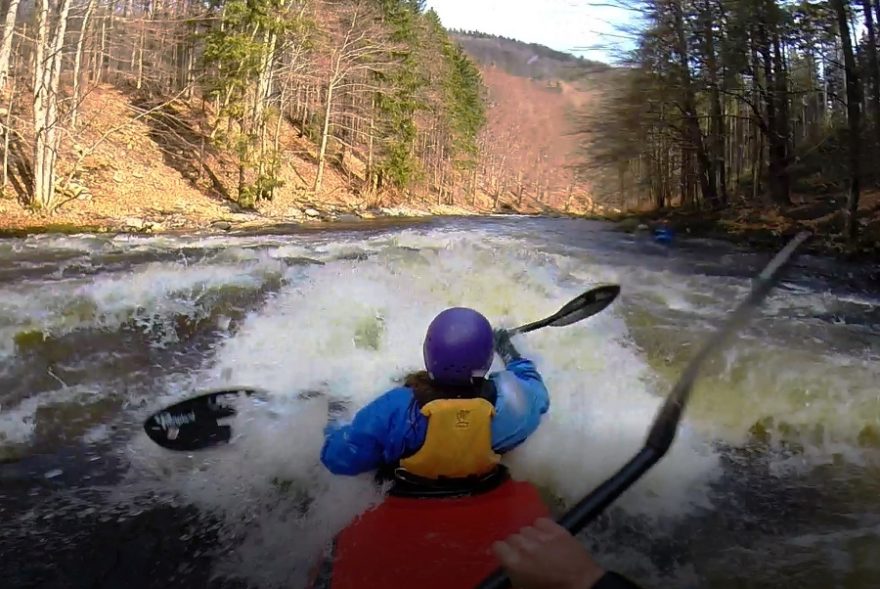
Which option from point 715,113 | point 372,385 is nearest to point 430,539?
point 372,385

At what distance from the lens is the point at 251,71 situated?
21.6m

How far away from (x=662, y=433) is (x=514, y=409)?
0.86 m

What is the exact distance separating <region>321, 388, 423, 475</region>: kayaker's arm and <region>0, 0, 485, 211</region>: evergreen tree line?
14.0 metres

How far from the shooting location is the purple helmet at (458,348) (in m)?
2.31

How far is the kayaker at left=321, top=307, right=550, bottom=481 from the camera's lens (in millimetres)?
2291

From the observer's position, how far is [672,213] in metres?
23.4

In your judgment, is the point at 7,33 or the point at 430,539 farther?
the point at 7,33

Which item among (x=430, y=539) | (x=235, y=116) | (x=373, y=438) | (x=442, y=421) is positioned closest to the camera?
(x=430, y=539)

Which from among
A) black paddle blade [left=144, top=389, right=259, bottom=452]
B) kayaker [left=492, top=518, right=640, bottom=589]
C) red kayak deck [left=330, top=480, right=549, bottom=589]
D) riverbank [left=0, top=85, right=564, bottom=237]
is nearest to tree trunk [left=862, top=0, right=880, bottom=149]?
riverbank [left=0, top=85, right=564, bottom=237]

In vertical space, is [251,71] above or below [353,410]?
above

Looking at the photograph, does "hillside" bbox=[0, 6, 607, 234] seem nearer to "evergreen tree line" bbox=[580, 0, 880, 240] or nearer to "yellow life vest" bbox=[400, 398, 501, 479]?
"evergreen tree line" bbox=[580, 0, 880, 240]

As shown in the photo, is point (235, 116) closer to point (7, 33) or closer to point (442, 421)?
point (7, 33)

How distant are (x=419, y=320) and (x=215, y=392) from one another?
7.40 ft

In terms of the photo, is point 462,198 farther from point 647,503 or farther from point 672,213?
point 647,503
